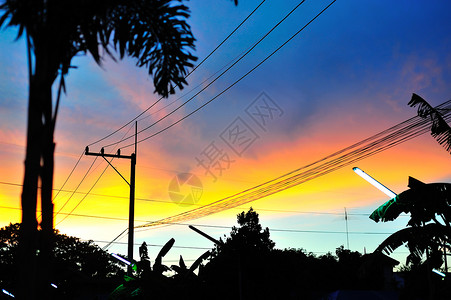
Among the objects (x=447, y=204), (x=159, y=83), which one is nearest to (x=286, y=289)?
(x=447, y=204)

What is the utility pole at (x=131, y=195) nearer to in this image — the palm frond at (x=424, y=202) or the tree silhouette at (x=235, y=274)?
the tree silhouette at (x=235, y=274)

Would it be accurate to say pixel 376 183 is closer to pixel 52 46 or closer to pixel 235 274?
pixel 52 46

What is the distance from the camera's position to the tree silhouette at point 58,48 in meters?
4.59

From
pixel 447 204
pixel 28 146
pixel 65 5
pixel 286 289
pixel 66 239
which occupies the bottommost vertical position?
pixel 286 289

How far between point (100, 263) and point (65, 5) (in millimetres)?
80878

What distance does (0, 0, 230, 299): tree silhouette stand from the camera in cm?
459

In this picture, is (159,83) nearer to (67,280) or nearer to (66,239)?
(67,280)

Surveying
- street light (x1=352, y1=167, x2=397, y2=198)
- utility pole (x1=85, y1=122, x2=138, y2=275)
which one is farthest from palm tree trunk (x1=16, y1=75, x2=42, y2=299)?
utility pole (x1=85, y1=122, x2=138, y2=275)

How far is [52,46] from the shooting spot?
16.2 feet

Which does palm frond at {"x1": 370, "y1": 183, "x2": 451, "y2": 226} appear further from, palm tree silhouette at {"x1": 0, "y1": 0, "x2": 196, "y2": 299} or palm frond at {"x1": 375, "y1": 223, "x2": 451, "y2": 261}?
palm tree silhouette at {"x1": 0, "y1": 0, "x2": 196, "y2": 299}

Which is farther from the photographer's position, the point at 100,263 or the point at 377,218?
the point at 100,263

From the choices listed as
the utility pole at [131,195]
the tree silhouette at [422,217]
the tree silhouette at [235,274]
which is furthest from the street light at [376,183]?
the utility pole at [131,195]

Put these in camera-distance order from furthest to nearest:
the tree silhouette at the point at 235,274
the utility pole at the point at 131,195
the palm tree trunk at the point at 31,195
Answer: the tree silhouette at the point at 235,274
the utility pole at the point at 131,195
the palm tree trunk at the point at 31,195

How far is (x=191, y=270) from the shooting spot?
2242 cm
